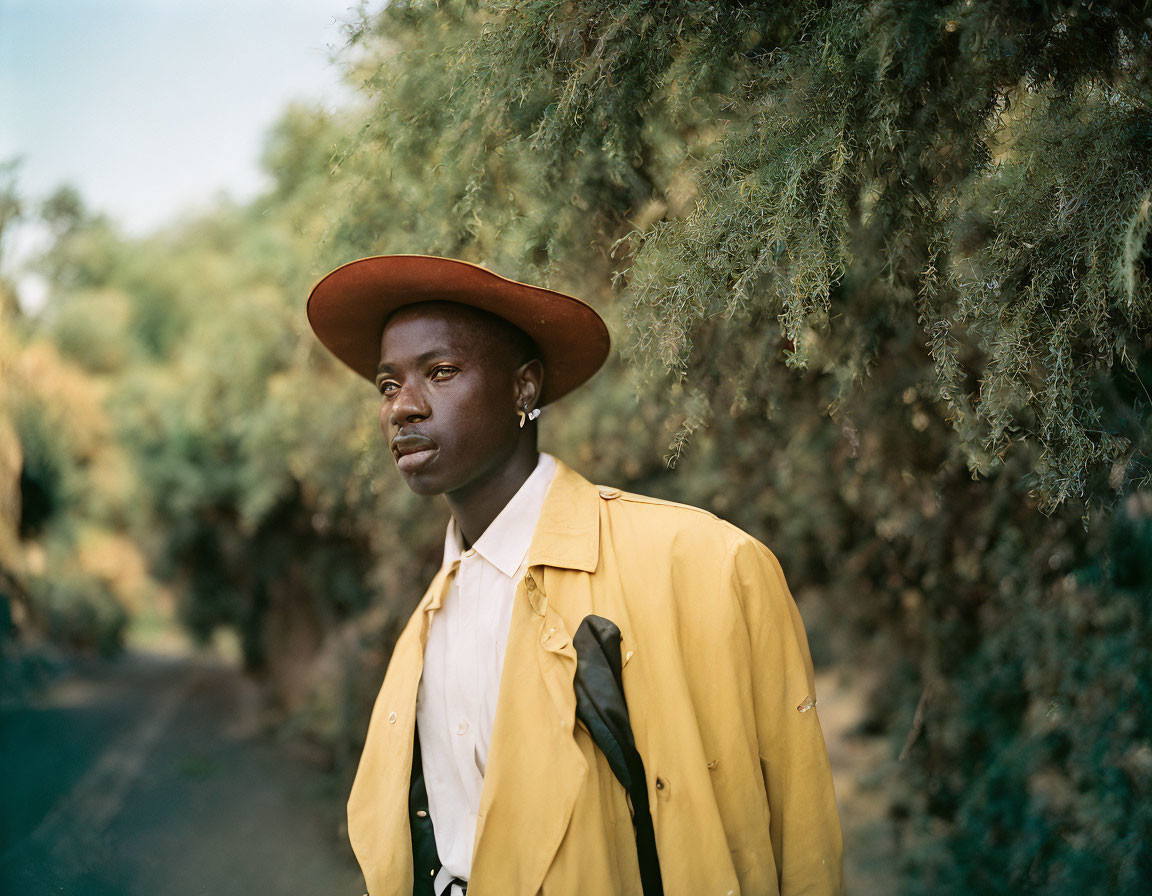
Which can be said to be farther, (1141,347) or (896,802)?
(896,802)

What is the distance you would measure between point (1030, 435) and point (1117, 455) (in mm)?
174

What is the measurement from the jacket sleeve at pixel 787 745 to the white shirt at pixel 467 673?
556mm

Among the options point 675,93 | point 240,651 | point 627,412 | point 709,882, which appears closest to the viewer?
point 709,882

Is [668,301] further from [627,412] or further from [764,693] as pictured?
[627,412]

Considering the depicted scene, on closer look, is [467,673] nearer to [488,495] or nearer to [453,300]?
[488,495]

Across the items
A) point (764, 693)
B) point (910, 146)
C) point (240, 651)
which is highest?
point (240, 651)

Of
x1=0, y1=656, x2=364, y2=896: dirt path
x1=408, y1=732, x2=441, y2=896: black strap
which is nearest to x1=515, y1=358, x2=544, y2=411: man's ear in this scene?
x1=408, y1=732, x2=441, y2=896: black strap

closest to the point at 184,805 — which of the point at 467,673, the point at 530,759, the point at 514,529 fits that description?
the point at 467,673

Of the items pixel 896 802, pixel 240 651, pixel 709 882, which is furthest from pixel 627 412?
pixel 240 651

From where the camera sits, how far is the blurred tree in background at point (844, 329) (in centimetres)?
177

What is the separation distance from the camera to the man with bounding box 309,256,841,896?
70.8 inches

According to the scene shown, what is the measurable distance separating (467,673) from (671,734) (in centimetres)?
52

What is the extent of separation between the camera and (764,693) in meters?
1.88

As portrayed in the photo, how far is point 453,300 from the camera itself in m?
2.16
